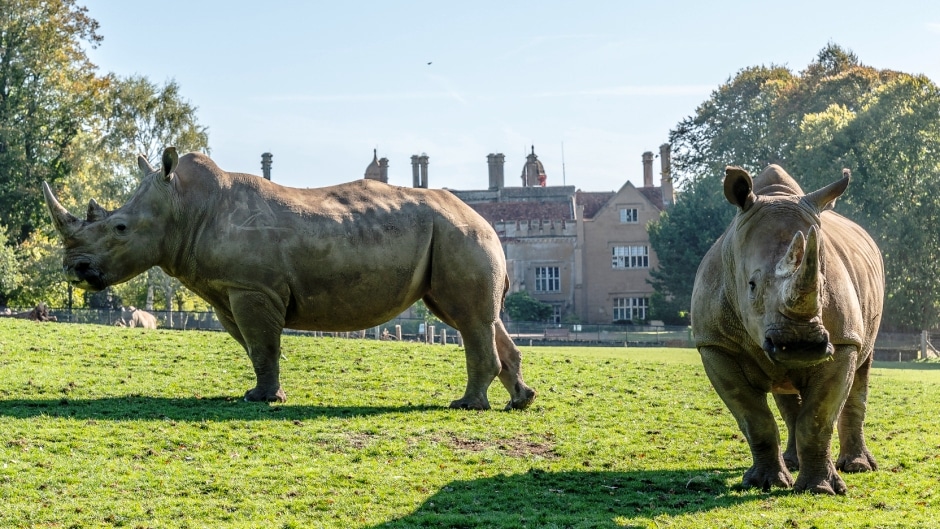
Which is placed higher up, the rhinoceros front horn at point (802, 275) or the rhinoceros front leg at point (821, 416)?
the rhinoceros front horn at point (802, 275)

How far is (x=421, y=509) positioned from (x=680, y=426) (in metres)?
6.09

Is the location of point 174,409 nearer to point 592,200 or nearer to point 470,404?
point 470,404

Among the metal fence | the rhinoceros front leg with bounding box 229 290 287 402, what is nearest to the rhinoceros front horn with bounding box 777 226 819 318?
the rhinoceros front leg with bounding box 229 290 287 402

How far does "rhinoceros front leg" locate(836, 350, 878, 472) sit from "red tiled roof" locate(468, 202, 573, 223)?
80.8m

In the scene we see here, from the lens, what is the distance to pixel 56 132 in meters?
59.2

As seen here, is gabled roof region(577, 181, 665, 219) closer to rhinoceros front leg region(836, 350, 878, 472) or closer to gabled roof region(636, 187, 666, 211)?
gabled roof region(636, 187, 666, 211)

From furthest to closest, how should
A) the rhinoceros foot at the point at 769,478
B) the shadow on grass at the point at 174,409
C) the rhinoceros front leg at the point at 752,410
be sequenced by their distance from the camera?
the shadow on grass at the point at 174,409, the rhinoceros foot at the point at 769,478, the rhinoceros front leg at the point at 752,410

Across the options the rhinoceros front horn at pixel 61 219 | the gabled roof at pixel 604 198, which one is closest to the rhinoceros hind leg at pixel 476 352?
the rhinoceros front horn at pixel 61 219

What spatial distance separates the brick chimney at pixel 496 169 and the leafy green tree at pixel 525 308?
22952 mm

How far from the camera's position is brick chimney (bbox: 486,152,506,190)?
107m

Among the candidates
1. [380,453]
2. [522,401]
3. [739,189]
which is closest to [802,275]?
[739,189]

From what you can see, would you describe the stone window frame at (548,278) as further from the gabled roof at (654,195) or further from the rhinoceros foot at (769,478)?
the rhinoceros foot at (769,478)

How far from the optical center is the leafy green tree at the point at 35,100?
55.2 meters

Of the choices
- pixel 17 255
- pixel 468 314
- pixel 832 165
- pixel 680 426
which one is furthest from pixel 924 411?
pixel 17 255
